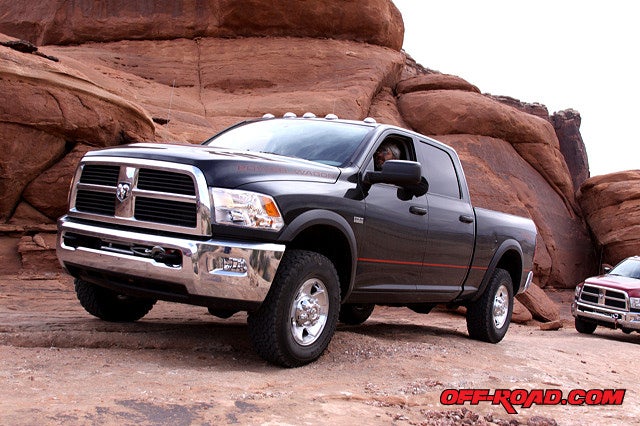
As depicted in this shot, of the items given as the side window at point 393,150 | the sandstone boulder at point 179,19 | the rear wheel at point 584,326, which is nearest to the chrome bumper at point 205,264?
the side window at point 393,150

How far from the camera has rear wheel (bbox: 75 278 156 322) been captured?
591 centimetres

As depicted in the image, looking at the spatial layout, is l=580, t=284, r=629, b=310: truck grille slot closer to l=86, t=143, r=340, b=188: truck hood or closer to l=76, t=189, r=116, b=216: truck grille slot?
l=86, t=143, r=340, b=188: truck hood

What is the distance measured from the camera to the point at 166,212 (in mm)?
4602

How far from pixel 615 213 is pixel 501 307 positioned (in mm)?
16162

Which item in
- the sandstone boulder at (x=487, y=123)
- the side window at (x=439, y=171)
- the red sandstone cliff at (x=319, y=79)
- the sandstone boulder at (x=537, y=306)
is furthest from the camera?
the sandstone boulder at (x=487, y=123)

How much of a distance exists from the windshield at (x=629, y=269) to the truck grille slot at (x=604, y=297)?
1.26 m

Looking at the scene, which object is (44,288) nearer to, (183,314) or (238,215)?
(183,314)

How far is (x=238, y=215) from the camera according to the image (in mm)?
4480

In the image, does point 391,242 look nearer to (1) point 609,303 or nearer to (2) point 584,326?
(1) point 609,303

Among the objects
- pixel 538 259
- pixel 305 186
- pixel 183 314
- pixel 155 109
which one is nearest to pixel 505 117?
pixel 538 259

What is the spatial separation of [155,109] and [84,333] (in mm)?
12645

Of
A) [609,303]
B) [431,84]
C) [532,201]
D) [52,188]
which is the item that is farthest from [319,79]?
[52,188]

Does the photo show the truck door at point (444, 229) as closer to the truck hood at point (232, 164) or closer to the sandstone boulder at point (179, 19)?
the truck hood at point (232, 164)

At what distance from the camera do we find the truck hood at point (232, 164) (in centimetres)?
455
